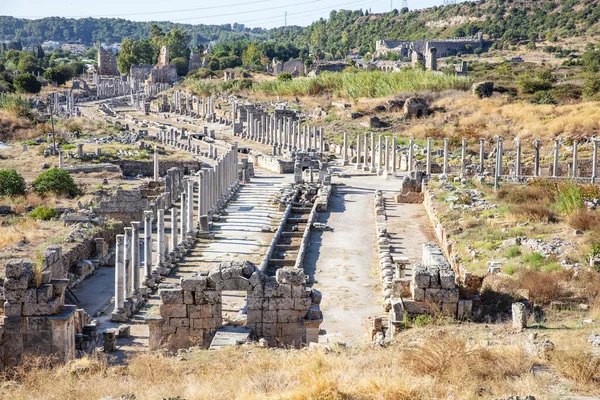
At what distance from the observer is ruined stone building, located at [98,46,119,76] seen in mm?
128375

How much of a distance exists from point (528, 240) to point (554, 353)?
35.6ft

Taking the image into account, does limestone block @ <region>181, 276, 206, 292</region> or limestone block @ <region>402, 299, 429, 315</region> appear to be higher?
limestone block @ <region>181, 276, 206, 292</region>

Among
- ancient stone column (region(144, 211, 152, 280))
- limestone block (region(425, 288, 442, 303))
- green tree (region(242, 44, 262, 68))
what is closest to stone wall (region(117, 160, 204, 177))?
ancient stone column (region(144, 211, 152, 280))

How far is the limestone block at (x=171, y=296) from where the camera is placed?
16.4 m

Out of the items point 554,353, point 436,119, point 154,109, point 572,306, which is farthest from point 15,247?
point 154,109

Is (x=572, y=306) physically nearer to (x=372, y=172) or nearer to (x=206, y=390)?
(x=206, y=390)

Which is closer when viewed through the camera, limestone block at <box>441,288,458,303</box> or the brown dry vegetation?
the brown dry vegetation

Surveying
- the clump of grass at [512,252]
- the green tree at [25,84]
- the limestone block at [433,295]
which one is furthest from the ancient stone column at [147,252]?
the green tree at [25,84]

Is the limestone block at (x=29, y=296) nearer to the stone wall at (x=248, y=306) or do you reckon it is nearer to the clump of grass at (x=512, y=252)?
the stone wall at (x=248, y=306)

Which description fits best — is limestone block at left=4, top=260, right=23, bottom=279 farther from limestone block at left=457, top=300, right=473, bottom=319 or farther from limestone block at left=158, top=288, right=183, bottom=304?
limestone block at left=457, top=300, right=473, bottom=319

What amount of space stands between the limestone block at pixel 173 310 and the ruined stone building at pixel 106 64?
11564 centimetres

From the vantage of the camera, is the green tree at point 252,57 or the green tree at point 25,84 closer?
the green tree at point 25,84

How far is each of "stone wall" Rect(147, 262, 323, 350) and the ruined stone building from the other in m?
116

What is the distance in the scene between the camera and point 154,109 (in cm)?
8862
